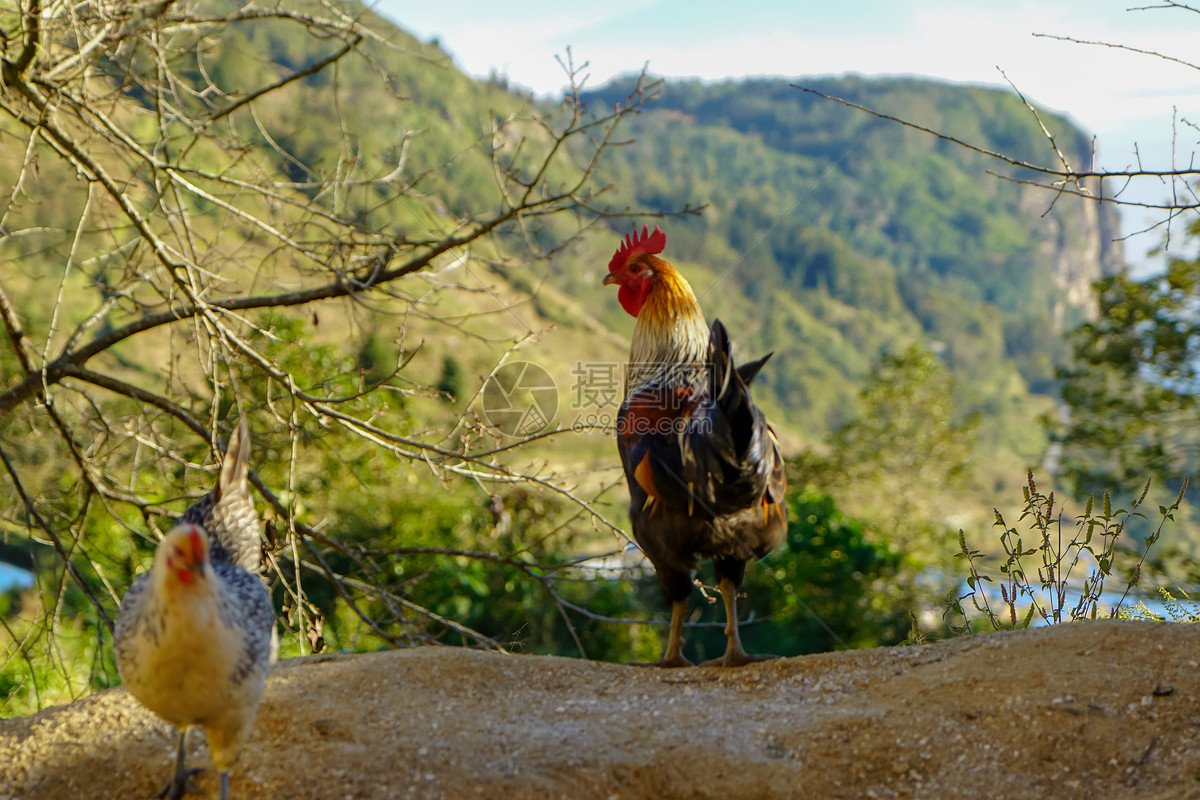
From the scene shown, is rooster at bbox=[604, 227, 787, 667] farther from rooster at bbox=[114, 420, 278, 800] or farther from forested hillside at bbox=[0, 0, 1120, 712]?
rooster at bbox=[114, 420, 278, 800]

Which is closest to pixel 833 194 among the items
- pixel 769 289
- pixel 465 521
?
pixel 769 289

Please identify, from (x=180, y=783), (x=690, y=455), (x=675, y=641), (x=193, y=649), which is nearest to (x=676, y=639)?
(x=675, y=641)

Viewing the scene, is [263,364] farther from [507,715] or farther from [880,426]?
[880,426]

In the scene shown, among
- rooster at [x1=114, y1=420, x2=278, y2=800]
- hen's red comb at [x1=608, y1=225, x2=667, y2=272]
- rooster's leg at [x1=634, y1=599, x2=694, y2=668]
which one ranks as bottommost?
rooster's leg at [x1=634, y1=599, x2=694, y2=668]

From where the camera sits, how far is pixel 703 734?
3.26 m

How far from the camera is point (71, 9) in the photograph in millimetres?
4148

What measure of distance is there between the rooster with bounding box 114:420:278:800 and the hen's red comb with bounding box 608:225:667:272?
2970 millimetres

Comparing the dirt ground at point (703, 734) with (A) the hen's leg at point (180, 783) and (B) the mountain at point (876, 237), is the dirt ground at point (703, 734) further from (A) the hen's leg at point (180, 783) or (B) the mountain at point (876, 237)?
(B) the mountain at point (876, 237)

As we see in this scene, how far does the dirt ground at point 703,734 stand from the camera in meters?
2.86

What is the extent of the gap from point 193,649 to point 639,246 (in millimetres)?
3357

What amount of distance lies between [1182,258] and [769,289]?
323 ft

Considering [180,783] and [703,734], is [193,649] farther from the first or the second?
[703,734]

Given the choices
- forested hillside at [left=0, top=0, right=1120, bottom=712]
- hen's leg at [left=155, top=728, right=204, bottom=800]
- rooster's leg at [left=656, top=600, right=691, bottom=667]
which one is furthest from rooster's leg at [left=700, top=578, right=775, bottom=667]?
hen's leg at [left=155, top=728, right=204, bottom=800]

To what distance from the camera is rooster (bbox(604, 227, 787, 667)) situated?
4078 millimetres
